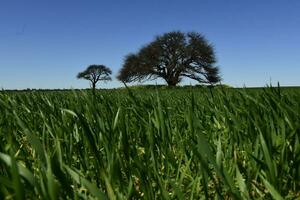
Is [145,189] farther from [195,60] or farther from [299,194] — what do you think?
[195,60]

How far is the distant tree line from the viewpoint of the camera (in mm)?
67188

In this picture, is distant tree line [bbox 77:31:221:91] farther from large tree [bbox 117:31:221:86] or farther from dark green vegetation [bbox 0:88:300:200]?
dark green vegetation [bbox 0:88:300:200]

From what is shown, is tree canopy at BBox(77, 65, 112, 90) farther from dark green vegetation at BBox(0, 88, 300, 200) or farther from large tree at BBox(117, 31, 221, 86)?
dark green vegetation at BBox(0, 88, 300, 200)

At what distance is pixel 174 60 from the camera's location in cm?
6769

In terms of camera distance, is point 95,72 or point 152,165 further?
point 95,72

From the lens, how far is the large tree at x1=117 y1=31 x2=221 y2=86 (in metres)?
67.2

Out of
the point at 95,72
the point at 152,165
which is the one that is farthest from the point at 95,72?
the point at 152,165

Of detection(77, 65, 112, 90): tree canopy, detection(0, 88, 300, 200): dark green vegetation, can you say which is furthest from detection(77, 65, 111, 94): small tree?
detection(0, 88, 300, 200): dark green vegetation

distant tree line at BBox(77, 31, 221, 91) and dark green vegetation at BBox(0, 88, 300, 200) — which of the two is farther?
distant tree line at BBox(77, 31, 221, 91)

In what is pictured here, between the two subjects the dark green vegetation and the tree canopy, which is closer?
the dark green vegetation

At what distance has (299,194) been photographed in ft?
4.72

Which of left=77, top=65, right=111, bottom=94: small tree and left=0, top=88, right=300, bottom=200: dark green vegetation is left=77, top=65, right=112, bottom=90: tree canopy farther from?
left=0, top=88, right=300, bottom=200: dark green vegetation

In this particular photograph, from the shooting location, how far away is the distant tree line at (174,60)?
67.2 m

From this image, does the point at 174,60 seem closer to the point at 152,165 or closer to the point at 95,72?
the point at 95,72
